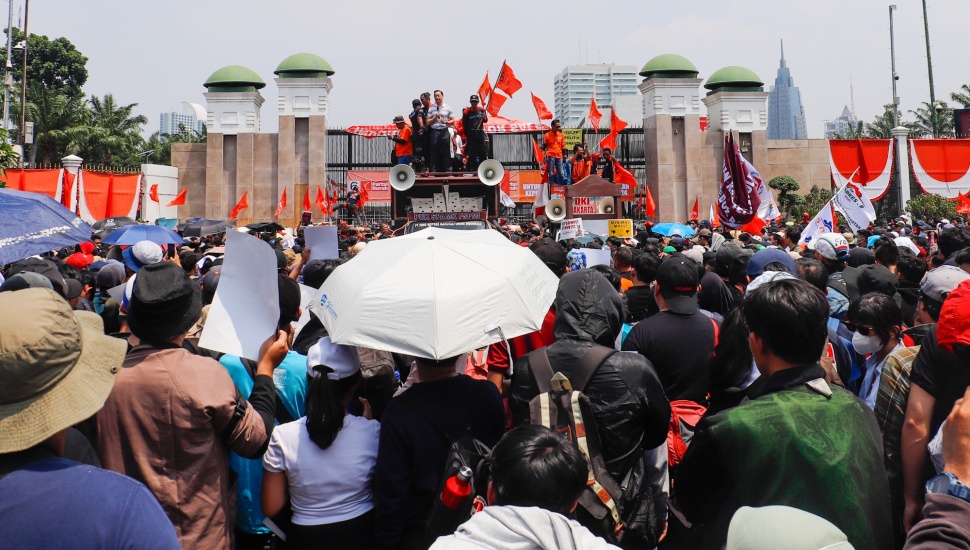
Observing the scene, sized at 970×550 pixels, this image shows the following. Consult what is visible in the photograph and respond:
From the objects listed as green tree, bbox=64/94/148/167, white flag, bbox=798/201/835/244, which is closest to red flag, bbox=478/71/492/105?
white flag, bbox=798/201/835/244

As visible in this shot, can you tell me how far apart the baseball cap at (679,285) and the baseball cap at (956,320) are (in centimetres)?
170

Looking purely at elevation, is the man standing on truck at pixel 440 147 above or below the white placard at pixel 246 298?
above

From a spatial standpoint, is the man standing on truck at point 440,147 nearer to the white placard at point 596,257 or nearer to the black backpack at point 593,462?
the white placard at point 596,257

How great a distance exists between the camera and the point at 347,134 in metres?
27.7

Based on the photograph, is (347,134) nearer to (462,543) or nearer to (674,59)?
(674,59)

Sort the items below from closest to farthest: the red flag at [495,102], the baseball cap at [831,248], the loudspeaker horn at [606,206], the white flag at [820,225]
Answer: the baseball cap at [831,248], the white flag at [820,225], the loudspeaker horn at [606,206], the red flag at [495,102]

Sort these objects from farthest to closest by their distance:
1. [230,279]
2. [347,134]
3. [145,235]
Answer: [347,134]
[145,235]
[230,279]

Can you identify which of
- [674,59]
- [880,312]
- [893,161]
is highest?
[674,59]

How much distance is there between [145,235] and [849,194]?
845cm

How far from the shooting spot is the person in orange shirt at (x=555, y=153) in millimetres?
19141

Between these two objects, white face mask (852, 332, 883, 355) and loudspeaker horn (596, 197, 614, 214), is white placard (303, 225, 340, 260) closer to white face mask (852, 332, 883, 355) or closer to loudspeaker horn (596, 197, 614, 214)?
white face mask (852, 332, 883, 355)

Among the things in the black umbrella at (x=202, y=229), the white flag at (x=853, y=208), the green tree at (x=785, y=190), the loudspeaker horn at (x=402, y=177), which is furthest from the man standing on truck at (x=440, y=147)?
the green tree at (x=785, y=190)

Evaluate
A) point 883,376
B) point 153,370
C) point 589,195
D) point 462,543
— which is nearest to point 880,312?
point 883,376

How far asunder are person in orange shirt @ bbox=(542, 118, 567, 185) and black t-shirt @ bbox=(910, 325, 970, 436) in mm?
16706
